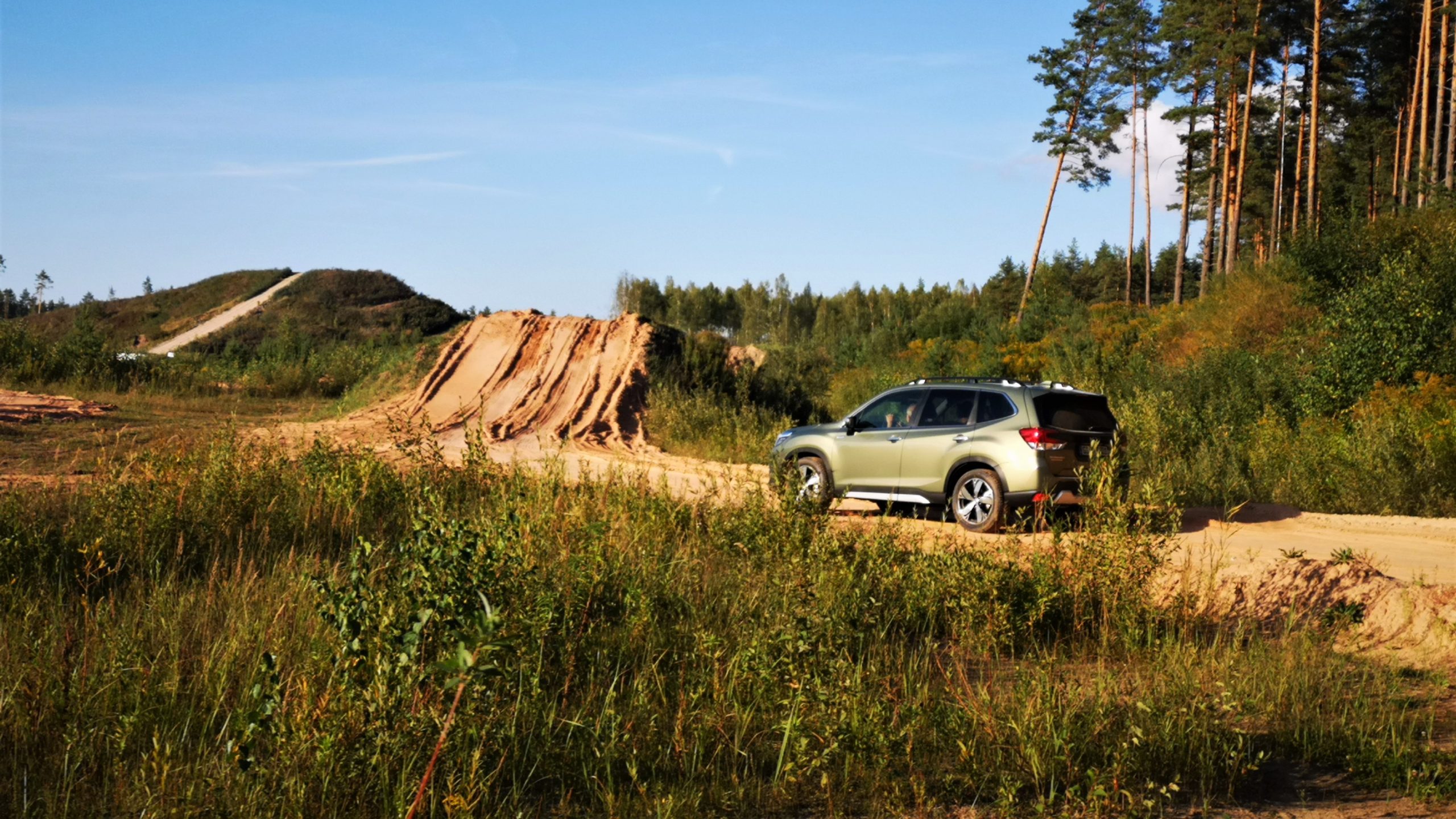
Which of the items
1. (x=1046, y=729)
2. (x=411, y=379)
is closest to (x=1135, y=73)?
(x=411, y=379)

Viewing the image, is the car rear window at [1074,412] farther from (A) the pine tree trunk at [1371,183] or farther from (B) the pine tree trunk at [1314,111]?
(A) the pine tree trunk at [1371,183]

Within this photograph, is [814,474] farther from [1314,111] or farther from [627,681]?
[1314,111]

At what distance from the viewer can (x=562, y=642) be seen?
608 cm

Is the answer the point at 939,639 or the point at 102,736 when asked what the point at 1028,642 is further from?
the point at 102,736

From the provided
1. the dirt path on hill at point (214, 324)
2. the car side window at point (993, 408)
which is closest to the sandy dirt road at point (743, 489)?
the car side window at point (993, 408)

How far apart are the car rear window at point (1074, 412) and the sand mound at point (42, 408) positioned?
15347mm

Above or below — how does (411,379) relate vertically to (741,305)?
below

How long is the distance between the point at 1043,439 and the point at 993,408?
83 centimetres

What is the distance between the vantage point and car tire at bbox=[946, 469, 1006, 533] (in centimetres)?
1164

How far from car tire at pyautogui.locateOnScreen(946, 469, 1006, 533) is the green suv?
1cm

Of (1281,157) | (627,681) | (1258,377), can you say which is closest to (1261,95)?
(1281,157)

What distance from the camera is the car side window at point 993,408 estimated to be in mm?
11883

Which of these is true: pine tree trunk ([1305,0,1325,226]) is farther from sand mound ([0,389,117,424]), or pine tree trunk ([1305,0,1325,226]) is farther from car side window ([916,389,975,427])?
sand mound ([0,389,117,424])

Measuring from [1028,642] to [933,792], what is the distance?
9.28ft
